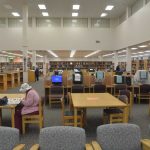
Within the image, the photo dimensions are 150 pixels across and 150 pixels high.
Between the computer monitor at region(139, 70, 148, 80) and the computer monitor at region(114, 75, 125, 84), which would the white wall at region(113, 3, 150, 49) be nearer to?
the computer monitor at region(139, 70, 148, 80)

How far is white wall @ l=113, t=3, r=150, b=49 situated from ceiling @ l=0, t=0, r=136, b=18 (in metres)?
1.15

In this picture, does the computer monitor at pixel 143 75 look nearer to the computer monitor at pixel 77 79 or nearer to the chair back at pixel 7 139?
the computer monitor at pixel 77 79

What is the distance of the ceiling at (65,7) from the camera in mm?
14984

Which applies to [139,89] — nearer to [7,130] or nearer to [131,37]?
[131,37]

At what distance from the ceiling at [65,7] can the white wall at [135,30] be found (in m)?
1.15

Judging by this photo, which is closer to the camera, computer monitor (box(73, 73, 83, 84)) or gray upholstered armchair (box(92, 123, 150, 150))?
gray upholstered armchair (box(92, 123, 150, 150))

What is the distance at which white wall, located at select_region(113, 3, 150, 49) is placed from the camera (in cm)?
1232

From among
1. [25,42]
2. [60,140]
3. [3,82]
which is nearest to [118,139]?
[60,140]

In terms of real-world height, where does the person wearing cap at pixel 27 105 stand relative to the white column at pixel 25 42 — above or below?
below

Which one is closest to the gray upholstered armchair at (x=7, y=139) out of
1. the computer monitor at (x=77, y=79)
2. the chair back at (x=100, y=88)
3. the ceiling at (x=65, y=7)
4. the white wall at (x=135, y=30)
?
the chair back at (x=100, y=88)

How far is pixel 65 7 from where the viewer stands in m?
16.3

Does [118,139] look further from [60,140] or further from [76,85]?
[76,85]

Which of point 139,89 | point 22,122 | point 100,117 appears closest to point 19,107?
point 22,122


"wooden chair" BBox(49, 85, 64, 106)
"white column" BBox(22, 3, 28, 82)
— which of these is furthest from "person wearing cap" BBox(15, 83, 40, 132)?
"white column" BBox(22, 3, 28, 82)
